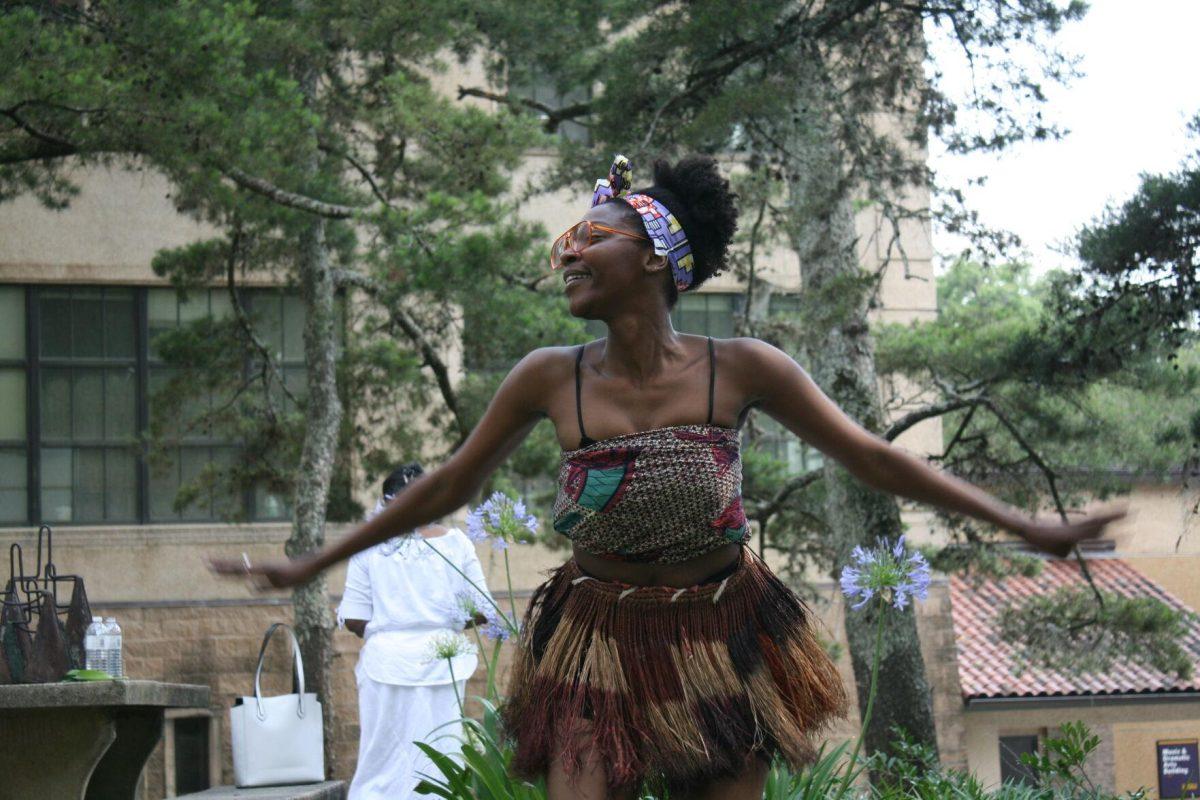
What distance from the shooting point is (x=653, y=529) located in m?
3.79

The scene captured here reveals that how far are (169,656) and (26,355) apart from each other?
4103 mm

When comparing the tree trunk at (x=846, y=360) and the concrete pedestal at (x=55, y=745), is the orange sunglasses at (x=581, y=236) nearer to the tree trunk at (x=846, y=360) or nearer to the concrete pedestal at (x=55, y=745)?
the concrete pedestal at (x=55, y=745)

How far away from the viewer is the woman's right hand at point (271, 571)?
3.86 metres

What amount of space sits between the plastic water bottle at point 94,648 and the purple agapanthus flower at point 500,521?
6.03ft

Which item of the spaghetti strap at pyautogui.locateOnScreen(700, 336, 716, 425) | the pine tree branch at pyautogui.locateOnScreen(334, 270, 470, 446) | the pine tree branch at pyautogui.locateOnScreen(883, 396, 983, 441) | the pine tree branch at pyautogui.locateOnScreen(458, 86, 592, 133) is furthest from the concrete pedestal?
the pine tree branch at pyautogui.locateOnScreen(458, 86, 592, 133)

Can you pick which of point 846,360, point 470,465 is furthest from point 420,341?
point 470,465

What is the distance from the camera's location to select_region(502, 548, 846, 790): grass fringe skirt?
3730mm

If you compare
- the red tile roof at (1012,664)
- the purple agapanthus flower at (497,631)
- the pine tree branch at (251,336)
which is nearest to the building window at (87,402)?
the pine tree branch at (251,336)

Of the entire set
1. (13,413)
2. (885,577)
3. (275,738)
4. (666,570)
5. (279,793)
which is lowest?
(279,793)

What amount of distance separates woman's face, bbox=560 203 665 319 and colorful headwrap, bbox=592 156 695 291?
3 cm

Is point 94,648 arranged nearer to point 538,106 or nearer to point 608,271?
point 608,271

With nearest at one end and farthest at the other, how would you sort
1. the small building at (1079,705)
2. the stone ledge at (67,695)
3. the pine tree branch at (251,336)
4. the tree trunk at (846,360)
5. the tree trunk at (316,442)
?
1. the stone ledge at (67,695)
2. the tree trunk at (846,360)
3. the tree trunk at (316,442)
4. the pine tree branch at (251,336)
5. the small building at (1079,705)

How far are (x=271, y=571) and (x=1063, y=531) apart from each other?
1791mm

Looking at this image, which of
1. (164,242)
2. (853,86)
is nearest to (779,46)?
(853,86)
